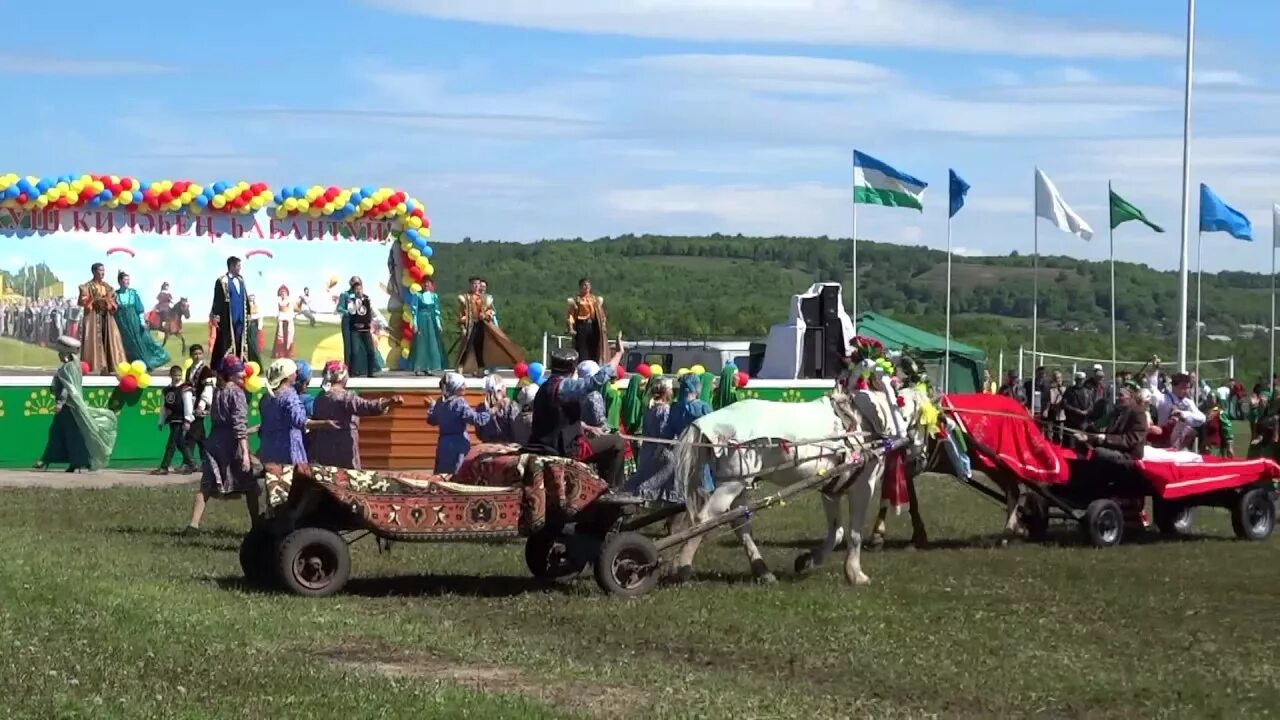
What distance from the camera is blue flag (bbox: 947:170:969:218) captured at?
4125 cm

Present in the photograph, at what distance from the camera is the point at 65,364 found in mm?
27359

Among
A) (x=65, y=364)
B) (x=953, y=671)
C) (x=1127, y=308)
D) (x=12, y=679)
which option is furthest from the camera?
(x=1127, y=308)

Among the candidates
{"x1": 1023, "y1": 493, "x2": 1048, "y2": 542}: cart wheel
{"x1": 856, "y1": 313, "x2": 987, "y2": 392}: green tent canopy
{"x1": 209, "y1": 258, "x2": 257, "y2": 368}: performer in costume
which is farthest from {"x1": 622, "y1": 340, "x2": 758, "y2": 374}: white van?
{"x1": 1023, "y1": 493, "x2": 1048, "y2": 542}: cart wheel

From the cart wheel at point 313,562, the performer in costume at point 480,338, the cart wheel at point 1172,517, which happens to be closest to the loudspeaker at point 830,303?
the performer in costume at point 480,338

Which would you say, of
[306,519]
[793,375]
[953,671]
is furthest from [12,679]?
[793,375]

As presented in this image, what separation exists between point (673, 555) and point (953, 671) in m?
4.51

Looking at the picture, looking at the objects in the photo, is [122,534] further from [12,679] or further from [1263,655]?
[1263,655]

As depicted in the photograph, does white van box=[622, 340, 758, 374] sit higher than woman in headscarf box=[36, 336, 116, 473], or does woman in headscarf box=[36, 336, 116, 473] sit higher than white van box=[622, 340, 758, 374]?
white van box=[622, 340, 758, 374]

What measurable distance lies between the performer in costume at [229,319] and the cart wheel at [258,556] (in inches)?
644

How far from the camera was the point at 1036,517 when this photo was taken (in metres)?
19.2

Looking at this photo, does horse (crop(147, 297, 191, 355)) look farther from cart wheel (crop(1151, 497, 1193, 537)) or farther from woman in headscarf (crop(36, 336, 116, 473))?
cart wheel (crop(1151, 497, 1193, 537))

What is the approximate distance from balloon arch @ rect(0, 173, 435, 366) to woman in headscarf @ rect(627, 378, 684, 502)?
48.5 feet

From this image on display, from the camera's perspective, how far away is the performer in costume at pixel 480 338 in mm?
33438

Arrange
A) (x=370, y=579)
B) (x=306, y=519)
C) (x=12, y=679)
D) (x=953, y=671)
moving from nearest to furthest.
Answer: (x=12, y=679), (x=953, y=671), (x=306, y=519), (x=370, y=579)
